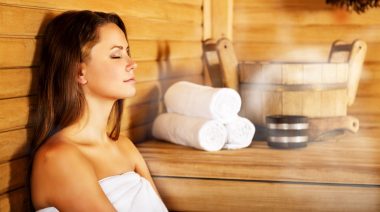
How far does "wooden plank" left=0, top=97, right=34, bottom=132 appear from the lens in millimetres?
1582

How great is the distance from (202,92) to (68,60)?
2.60ft

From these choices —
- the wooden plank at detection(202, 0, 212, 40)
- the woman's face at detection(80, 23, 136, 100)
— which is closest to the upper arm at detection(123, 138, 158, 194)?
the woman's face at detection(80, 23, 136, 100)

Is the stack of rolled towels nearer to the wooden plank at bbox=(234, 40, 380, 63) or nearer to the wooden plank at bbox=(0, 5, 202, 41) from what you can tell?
the wooden plank at bbox=(0, 5, 202, 41)

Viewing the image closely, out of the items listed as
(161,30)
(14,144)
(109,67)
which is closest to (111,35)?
(109,67)

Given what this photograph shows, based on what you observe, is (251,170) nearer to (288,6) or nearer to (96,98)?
(96,98)

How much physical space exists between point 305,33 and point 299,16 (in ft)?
0.32

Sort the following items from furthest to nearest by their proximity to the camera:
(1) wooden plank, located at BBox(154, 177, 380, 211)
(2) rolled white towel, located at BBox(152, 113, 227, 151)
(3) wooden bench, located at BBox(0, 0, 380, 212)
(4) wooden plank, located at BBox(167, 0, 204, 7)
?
(4) wooden plank, located at BBox(167, 0, 204, 7) → (2) rolled white towel, located at BBox(152, 113, 227, 151) → (1) wooden plank, located at BBox(154, 177, 380, 211) → (3) wooden bench, located at BBox(0, 0, 380, 212)

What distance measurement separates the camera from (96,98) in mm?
1734

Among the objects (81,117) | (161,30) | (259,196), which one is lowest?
(259,196)

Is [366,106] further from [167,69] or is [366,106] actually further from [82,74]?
[82,74]

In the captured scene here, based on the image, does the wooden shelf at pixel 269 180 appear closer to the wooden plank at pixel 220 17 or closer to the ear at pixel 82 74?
the ear at pixel 82 74

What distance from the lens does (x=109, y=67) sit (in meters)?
1.72

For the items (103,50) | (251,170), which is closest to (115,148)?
(103,50)

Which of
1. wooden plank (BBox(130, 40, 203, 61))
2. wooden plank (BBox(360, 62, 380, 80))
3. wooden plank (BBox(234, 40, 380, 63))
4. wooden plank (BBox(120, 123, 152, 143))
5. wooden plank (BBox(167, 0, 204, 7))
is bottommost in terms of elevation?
wooden plank (BBox(120, 123, 152, 143))
